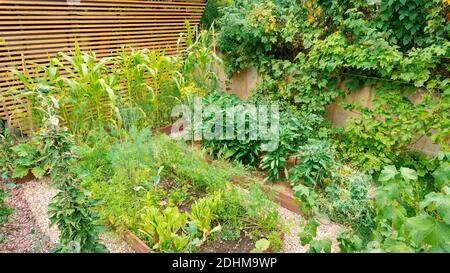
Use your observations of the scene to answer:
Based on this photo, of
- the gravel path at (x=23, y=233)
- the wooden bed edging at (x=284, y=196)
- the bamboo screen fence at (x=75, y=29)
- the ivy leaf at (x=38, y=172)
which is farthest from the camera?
the bamboo screen fence at (x=75, y=29)

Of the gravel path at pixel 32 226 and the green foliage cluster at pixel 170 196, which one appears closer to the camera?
the green foliage cluster at pixel 170 196

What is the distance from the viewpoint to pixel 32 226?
7.64 ft

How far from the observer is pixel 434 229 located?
1.01m

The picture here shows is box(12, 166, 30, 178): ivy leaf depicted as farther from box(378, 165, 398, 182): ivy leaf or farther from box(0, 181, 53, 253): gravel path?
box(378, 165, 398, 182): ivy leaf

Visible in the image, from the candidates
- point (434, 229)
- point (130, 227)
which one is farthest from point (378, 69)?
point (130, 227)

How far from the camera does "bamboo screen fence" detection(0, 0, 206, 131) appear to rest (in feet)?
10.5

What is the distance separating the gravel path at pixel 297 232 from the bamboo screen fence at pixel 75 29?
272cm

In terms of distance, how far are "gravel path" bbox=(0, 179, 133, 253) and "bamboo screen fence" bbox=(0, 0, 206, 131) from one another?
33.0 inches

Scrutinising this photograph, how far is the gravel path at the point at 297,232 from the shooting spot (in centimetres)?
214

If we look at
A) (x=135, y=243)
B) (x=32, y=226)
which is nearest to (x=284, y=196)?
(x=135, y=243)

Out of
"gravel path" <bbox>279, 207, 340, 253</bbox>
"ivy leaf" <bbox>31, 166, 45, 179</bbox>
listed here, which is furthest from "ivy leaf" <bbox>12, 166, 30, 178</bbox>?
"gravel path" <bbox>279, 207, 340, 253</bbox>

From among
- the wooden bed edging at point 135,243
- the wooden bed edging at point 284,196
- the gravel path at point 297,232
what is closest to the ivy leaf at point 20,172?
the wooden bed edging at point 135,243

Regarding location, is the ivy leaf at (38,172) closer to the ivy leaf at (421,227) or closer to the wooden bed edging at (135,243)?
the wooden bed edging at (135,243)

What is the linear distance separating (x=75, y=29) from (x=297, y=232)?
11.2 ft
